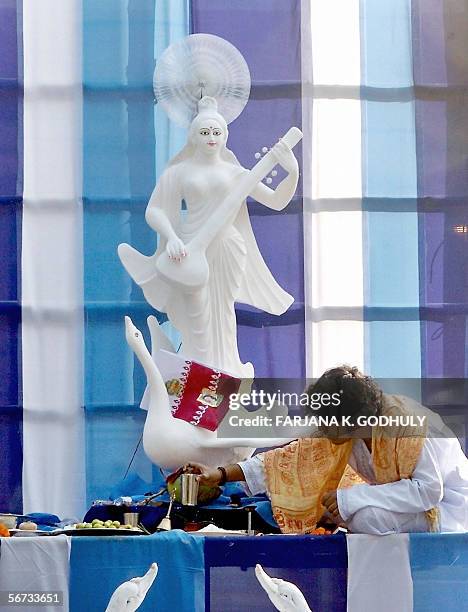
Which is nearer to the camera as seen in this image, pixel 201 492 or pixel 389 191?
pixel 201 492

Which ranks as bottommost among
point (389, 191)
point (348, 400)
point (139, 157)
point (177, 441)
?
point (177, 441)

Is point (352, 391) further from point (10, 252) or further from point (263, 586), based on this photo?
point (10, 252)

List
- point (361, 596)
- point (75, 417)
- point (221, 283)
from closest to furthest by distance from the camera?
point (361, 596) < point (221, 283) < point (75, 417)

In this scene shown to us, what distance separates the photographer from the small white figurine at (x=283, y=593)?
13.8 ft

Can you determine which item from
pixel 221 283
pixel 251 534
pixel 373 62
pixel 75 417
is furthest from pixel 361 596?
pixel 373 62

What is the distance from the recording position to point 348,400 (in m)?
4.48

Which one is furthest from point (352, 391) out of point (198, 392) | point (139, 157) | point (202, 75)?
point (139, 157)

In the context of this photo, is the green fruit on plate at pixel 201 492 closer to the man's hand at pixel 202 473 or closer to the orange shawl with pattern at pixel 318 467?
the man's hand at pixel 202 473

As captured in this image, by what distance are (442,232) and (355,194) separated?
0.36m

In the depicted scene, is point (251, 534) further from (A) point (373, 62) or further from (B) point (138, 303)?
(A) point (373, 62)

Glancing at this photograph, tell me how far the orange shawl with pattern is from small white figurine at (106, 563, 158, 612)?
42 cm

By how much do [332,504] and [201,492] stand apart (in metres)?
0.46

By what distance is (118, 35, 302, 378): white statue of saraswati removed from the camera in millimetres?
5293

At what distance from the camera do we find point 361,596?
168 inches
